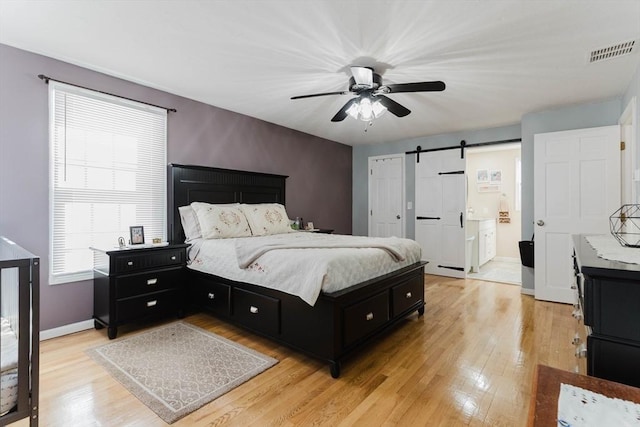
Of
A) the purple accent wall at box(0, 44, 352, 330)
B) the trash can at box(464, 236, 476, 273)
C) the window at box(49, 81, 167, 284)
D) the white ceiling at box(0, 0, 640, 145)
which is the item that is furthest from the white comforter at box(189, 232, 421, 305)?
the trash can at box(464, 236, 476, 273)

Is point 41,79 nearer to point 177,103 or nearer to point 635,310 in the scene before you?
point 177,103

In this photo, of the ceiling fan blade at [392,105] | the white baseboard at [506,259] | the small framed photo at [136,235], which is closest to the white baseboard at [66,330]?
the small framed photo at [136,235]

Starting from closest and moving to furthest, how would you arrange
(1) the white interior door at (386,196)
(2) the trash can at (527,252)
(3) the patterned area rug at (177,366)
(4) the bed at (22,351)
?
(4) the bed at (22,351) < (3) the patterned area rug at (177,366) < (2) the trash can at (527,252) < (1) the white interior door at (386,196)

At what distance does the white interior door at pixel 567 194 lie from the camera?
3635 mm

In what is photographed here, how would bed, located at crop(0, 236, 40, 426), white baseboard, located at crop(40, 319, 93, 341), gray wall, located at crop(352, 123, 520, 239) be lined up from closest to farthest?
bed, located at crop(0, 236, 40, 426), white baseboard, located at crop(40, 319, 93, 341), gray wall, located at crop(352, 123, 520, 239)

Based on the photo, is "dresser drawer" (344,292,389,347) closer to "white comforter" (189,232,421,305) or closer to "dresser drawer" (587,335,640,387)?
"white comforter" (189,232,421,305)

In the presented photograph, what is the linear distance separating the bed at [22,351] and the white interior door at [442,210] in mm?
5257

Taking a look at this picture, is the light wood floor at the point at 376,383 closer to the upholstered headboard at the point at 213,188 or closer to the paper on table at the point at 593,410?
the paper on table at the point at 593,410

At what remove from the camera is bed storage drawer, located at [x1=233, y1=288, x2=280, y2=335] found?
253 centimetres

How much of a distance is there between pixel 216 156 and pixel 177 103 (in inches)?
29.8

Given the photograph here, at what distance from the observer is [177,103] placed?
145 inches

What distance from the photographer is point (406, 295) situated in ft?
10.1

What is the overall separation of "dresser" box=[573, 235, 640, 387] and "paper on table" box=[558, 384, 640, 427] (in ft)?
0.96

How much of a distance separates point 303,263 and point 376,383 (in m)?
Result: 0.96
